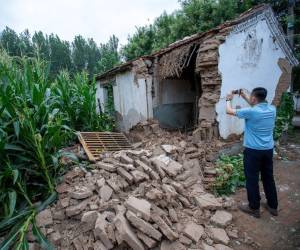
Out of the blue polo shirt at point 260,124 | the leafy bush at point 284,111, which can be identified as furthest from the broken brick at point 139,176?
the leafy bush at point 284,111

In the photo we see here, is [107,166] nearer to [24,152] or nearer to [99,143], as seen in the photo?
[24,152]

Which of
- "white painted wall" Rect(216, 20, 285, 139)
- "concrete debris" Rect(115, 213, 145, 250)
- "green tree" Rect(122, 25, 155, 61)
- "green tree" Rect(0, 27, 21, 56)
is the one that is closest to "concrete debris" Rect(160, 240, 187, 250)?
"concrete debris" Rect(115, 213, 145, 250)

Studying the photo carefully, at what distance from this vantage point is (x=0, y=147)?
127 inches

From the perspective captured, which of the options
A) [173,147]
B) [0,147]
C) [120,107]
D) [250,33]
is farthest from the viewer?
[120,107]

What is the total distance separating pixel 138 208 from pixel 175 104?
5113 millimetres

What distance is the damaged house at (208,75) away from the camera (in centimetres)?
563

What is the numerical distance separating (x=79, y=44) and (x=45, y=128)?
102 feet

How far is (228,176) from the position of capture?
4789 millimetres

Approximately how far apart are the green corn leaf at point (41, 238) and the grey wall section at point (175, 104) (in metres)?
4.64

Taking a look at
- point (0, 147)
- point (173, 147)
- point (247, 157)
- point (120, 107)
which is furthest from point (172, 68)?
point (0, 147)

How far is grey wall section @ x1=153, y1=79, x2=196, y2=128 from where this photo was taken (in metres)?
7.53

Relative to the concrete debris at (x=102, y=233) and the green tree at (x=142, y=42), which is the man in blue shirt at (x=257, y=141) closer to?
the concrete debris at (x=102, y=233)

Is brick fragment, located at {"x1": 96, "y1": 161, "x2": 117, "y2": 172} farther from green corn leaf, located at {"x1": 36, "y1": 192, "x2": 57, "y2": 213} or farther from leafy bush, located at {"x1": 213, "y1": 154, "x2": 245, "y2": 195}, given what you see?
leafy bush, located at {"x1": 213, "y1": 154, "x2": 245, "y2": 195}

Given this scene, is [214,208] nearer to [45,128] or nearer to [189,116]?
[45,128]
